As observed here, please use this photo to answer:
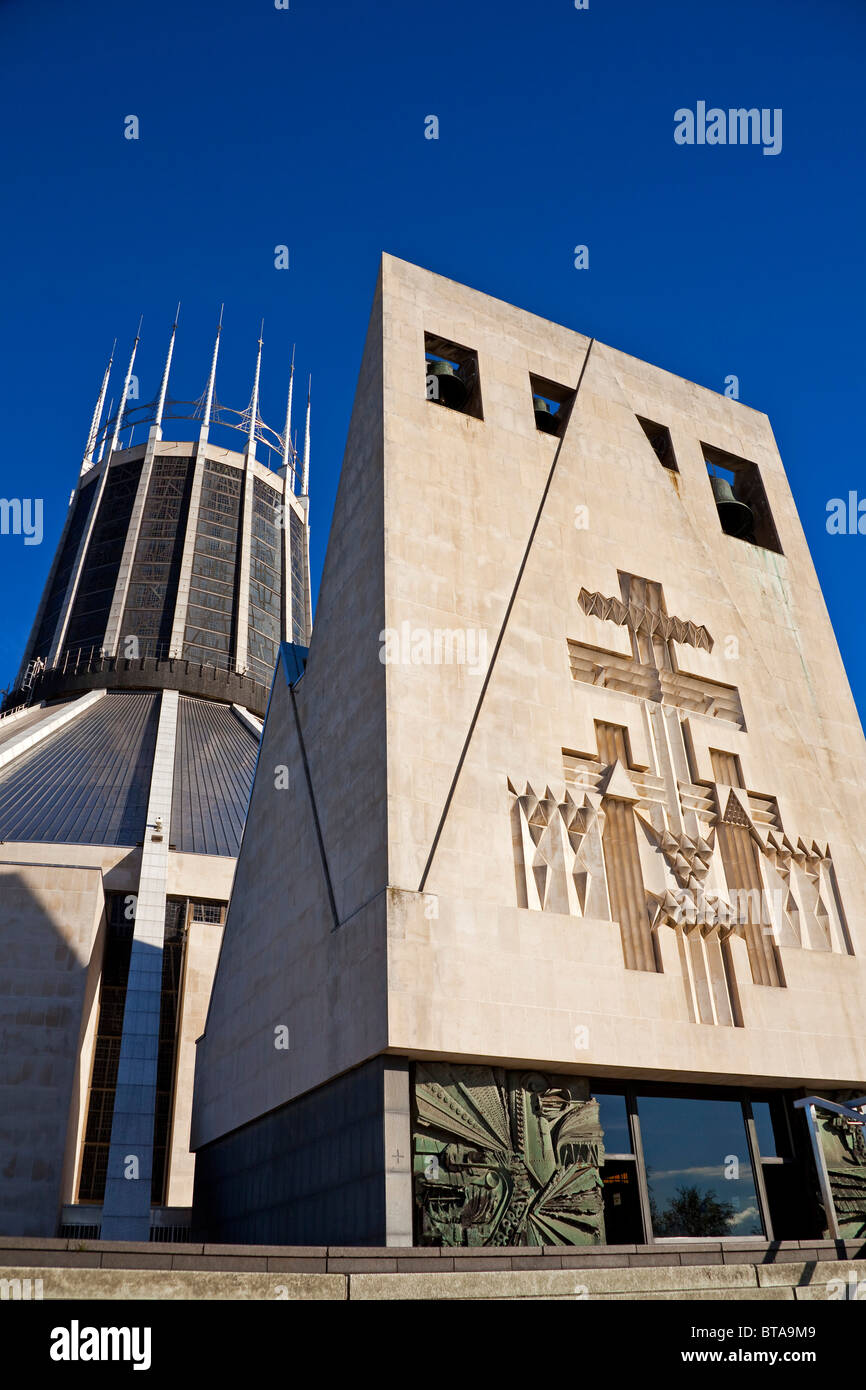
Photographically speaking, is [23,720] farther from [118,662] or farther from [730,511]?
[730,511]

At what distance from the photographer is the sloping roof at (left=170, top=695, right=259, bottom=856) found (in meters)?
31.2

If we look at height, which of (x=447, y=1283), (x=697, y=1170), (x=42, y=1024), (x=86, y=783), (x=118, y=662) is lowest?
(x=447, y=1283)

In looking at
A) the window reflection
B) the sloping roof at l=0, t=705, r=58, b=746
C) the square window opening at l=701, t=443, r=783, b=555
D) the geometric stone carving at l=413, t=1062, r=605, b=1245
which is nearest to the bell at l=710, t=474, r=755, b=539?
the square window opening at l=701, t=443, r=783, b=555

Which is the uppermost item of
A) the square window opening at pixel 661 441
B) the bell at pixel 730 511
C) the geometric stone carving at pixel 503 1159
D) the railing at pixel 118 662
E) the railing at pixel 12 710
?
the railing at pixel 118 662

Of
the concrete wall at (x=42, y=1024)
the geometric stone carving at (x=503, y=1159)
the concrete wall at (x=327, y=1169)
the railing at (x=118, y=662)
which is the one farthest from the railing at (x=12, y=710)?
the geometric stone carving at (x=503, y=1159)

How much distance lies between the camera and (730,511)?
70.8ft

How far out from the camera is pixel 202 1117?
2039 cm

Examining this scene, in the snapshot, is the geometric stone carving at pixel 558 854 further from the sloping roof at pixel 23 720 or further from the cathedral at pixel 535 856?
the sloping roof at pixel 23 720

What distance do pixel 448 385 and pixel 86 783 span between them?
20.6 metres

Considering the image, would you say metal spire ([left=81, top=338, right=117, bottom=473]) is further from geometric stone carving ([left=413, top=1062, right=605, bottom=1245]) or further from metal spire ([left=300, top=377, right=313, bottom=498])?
geometric stone carving ([left=413, top=1062, right=605, bottom=1245])

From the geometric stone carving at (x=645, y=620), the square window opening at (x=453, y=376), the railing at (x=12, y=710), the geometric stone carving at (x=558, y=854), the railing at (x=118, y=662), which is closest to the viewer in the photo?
the geometric stone carving at (x=558, y=854)

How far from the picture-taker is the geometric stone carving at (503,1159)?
39.7 ft

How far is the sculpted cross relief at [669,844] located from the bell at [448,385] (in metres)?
4.48

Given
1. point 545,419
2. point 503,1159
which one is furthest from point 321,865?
point 545,419
